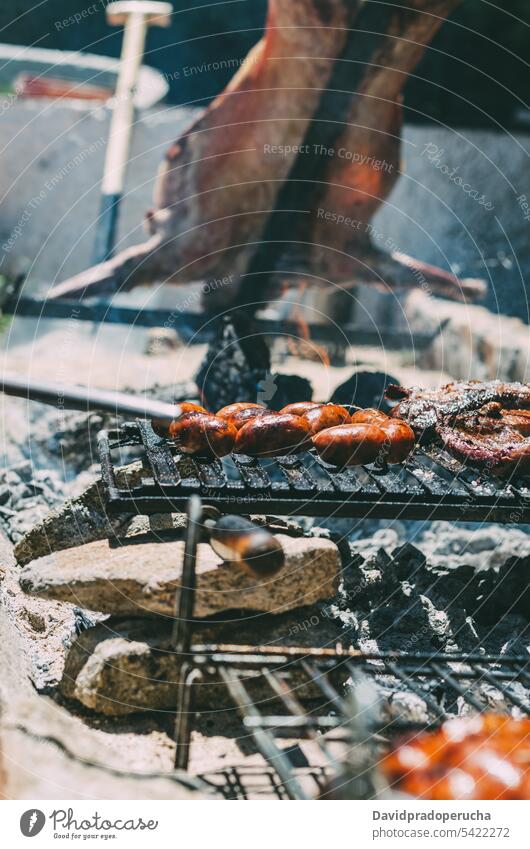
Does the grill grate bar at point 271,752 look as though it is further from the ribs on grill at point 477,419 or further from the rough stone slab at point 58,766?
the ribs on grill at point 477,419

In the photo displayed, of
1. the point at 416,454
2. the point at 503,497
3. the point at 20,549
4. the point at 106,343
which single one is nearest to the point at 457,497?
the point at 503,497

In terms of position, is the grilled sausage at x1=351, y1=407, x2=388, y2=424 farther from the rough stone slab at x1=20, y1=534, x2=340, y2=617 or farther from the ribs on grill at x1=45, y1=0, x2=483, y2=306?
the ribs on grill at x1=45, y1=0, x2=483, y2=306

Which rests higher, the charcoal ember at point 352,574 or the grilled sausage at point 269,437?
the grilled sausage at point 269,437

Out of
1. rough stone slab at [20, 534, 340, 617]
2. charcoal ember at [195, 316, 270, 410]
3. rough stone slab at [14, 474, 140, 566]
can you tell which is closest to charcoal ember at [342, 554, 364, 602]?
rough stone slab at [20, 534, 340, 617]

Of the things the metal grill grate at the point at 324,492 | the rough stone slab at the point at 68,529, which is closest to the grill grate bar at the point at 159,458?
the metal grill grate at the point at 324,492

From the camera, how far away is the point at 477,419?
4.32m

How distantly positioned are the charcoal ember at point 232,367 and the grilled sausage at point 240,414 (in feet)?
5.76

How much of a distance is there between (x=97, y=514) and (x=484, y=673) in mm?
2251

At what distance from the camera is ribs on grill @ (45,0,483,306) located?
6.43 m

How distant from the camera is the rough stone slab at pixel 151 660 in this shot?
341 cm

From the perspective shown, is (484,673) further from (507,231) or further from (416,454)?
(507,231)

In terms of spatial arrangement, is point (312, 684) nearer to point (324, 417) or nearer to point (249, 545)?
point (249, 545)

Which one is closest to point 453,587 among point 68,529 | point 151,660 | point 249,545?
point 151,660

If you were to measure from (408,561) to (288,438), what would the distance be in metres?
1.17
